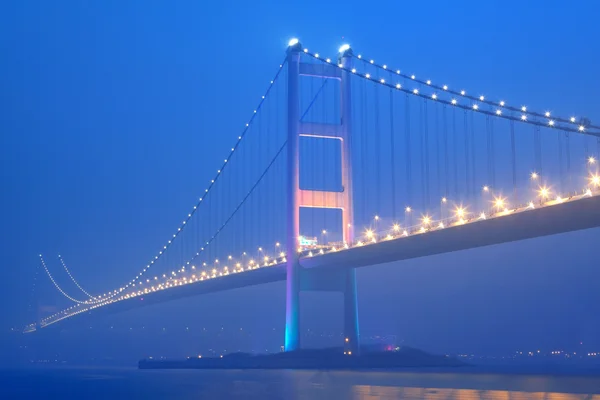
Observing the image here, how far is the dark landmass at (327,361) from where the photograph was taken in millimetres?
46469

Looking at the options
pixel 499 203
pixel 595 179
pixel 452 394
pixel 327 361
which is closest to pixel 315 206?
pixel 327 361

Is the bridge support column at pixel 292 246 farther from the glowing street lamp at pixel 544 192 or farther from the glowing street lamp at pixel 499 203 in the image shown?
the glowing street lamp at pixel 544 192

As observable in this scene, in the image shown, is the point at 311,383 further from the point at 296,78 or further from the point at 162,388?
the point at 296,78

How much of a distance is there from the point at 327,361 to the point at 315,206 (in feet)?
25.6

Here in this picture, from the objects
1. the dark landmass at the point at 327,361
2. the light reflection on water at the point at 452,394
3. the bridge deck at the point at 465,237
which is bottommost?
the light reflection on water at the point at 452,394

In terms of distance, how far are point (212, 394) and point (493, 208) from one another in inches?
494

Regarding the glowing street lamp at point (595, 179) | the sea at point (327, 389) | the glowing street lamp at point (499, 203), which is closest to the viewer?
the sea at point (327, 389)

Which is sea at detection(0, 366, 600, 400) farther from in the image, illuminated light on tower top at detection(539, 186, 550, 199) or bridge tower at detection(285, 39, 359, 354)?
illuminated light on tower top at detection(539, 186, 550, 199)

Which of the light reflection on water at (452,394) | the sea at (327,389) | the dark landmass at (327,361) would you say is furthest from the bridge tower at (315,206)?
the light reflection on water at (452,394)

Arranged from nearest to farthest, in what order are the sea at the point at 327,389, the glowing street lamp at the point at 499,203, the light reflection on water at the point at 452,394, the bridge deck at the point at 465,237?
the light reflection on water at the point at 452,394, the sea at the point at 327,389, the bridge deck at the point at 465,237, the glowing street lamp at the point at 499,203

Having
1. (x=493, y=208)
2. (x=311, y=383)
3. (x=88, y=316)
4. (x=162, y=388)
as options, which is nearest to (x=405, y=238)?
(x=493, y=208)

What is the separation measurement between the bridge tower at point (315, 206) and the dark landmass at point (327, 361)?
2.15 ft

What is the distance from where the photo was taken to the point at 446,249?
40781 millimetres

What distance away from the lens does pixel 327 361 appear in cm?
4684
